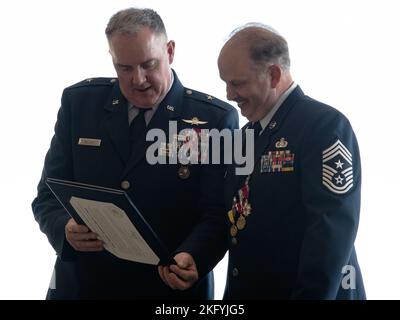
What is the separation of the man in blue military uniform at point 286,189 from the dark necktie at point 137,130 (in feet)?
0.96

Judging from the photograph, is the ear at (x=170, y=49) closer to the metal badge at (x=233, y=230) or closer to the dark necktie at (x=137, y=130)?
the dark necktie at (x=137, y=130)

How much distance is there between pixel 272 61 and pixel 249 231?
17.5 inches

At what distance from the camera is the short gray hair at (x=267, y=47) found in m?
1.73

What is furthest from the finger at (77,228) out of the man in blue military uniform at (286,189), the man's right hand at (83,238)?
the man in blue military uniform at (286,189)

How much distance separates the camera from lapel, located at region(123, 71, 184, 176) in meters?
1.95

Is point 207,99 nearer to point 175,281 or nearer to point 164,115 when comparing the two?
point 164,115

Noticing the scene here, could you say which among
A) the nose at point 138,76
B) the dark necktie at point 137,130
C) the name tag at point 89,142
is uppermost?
the nose at point 138,76

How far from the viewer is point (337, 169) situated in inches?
60.9

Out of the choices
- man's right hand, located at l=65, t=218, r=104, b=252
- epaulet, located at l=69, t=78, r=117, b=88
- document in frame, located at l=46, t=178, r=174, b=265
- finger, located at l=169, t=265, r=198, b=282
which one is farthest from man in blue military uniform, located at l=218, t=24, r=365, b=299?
epaulet, located at l=69, t=78, r=117, b=88

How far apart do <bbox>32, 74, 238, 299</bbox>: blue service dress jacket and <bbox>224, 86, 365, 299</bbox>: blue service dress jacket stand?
0.12m

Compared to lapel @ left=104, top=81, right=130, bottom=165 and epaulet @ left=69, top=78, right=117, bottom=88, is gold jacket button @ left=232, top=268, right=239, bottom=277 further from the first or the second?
epaulet @ left=69, top=78, right=117, bottom=88

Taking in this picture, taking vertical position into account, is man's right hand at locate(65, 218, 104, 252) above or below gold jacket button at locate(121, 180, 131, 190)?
below

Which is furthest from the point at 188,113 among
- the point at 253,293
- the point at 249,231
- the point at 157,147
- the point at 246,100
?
the point at 253,293

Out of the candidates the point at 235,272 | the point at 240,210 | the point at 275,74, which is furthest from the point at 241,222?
the point at 275,74
